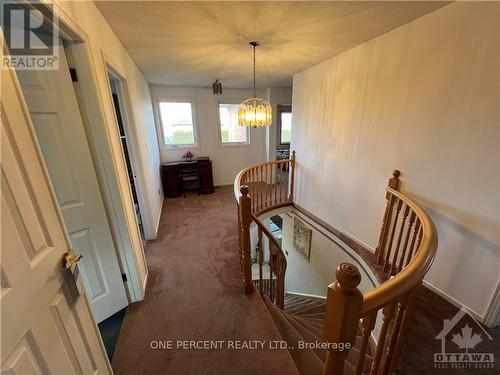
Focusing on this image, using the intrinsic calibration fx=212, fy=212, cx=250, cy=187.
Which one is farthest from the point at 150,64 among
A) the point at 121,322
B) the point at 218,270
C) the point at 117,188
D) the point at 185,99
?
the point at 121,322

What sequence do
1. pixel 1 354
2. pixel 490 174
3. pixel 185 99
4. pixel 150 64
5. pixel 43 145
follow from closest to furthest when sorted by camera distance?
pixel 1 354 < pixel 43 145 < pixel 490 174 < pixel 150 64 < pixel 185 99

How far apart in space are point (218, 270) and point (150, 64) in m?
2.89

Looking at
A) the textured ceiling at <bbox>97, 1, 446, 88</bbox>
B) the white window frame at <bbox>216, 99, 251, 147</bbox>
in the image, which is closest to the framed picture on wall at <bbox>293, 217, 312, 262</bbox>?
the white window frame at <bbox>216, 99, 251, 147</bbox>

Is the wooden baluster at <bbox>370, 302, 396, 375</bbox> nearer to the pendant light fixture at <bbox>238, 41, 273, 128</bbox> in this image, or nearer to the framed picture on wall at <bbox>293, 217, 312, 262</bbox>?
the pendant light fixture at <bbox>238, 41, 273, 128</bbox>

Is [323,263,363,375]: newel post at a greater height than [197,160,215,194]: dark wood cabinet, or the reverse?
[323,263,363,375]: newel post

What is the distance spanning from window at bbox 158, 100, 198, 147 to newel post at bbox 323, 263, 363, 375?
4.90m

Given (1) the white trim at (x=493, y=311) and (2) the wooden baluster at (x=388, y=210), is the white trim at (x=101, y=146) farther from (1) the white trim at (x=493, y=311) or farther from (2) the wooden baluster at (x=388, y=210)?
(1) the white trim at (x=493, y=311)

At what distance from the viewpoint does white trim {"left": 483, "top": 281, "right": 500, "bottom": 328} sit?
5.11 feet

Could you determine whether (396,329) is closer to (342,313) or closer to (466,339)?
(342,313)

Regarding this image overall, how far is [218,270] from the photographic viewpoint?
2334 mm

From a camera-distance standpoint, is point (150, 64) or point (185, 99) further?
point (185, 99)

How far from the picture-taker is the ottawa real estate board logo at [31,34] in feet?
2.95

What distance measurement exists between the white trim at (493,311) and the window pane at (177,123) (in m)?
5.10

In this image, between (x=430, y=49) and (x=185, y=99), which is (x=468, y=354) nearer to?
(x=430, y=49)
